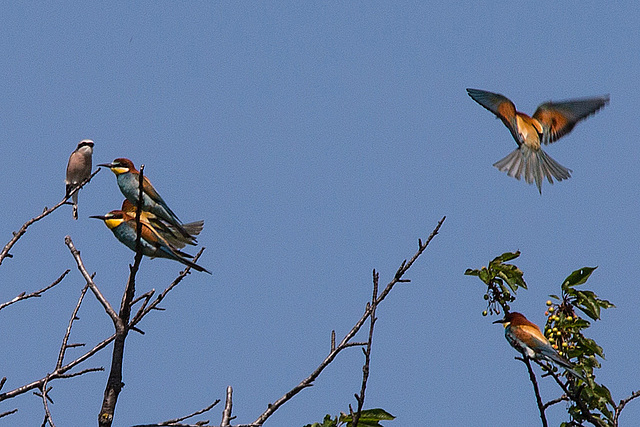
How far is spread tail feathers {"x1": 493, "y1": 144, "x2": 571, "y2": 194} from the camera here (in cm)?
678

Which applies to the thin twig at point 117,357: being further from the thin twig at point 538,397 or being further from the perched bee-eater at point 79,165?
the perched bee-eater at point 79,165

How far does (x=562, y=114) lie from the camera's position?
7.12 metres

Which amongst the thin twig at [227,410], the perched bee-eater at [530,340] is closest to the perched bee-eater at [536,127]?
the perched bee-eater at [530,340]

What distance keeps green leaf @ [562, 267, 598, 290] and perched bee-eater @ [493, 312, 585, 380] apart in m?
0.27

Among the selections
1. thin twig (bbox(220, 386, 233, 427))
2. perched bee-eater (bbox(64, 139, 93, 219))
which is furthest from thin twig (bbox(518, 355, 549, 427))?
perched bee-eater (bbox(64, 139, 93, 219))

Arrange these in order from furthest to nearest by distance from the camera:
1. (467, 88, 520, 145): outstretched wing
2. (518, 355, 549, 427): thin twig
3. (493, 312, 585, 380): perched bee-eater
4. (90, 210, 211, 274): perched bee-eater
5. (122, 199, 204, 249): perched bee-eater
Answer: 1. (467, 88, 520, 145): outstretched wing
2. (122, 199, 204, 249): perched bee-eater
3. (90, 210, 211, 274): perched bee-eater
4. (493, 312, 585, 380): perched bee-eater
5. (518, 355, 549, 427): thin twig

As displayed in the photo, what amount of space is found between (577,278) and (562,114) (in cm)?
357

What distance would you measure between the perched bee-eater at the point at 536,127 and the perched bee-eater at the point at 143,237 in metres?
3.48

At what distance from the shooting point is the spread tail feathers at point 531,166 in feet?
22.2

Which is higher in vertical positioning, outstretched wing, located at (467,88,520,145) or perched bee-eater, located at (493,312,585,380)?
outstretched wing, located at (467,88,520,145)

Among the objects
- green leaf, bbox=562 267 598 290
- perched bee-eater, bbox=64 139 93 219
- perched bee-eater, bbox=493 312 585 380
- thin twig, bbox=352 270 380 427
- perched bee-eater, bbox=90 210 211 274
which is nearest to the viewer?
thin twig, bbox=352 270 380 427

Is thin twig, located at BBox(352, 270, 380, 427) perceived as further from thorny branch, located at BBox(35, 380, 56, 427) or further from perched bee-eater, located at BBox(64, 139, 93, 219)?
perched bee-eater, located at BBox(64, 139, 93, 219)

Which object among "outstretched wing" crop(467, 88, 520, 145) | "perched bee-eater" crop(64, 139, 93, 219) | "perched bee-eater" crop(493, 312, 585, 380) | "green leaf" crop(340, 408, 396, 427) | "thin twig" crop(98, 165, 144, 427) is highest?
"perched bee-eater" crop(64, 139, 93, 219)

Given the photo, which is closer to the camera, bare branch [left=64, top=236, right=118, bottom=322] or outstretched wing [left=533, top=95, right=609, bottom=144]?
bare branch [left=64, top=236, right=118, bottom=322]
